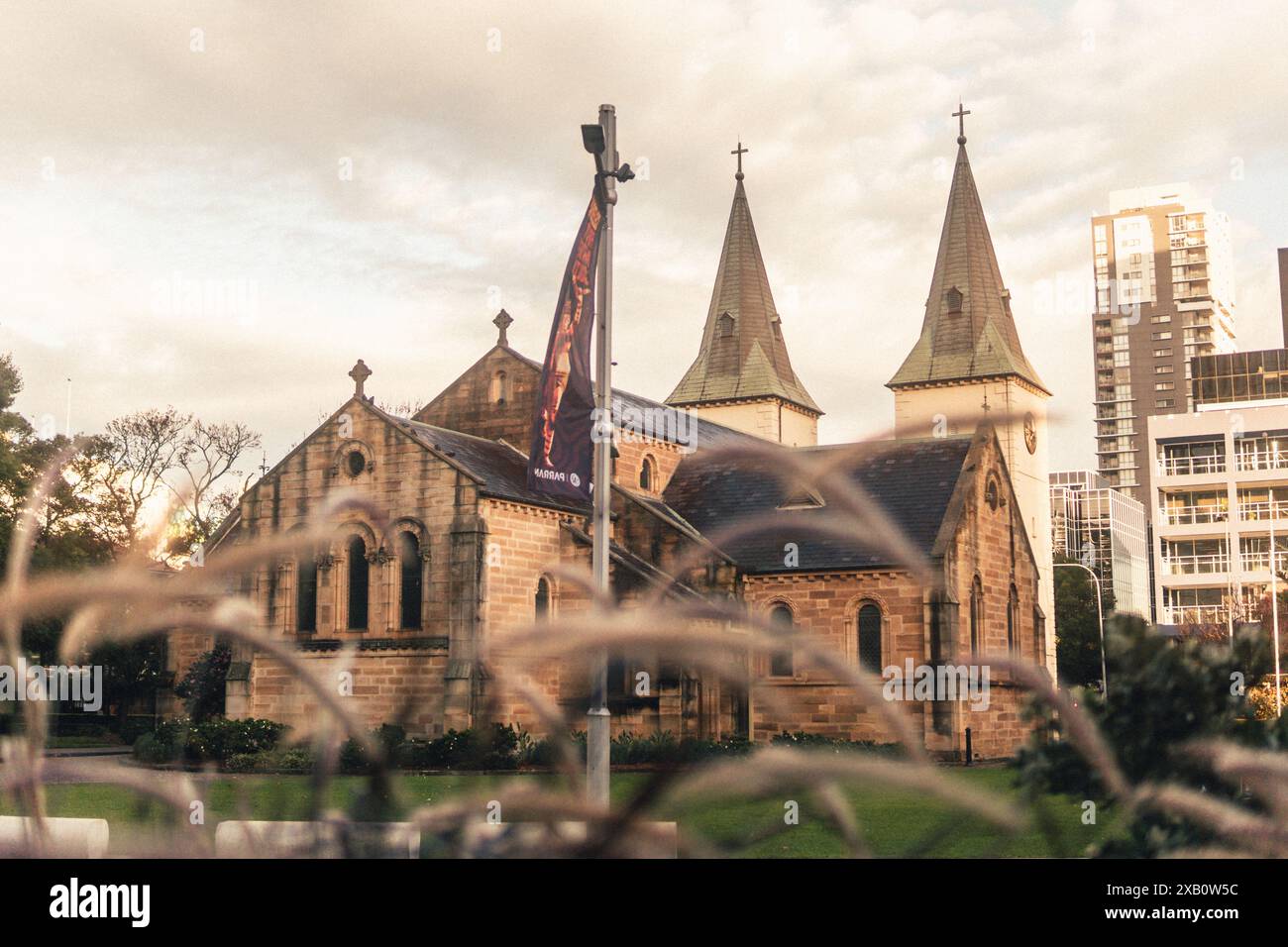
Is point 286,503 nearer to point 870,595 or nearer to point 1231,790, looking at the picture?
point 870,595

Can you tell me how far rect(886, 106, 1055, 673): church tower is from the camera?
68.6 metres

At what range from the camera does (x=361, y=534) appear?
38.2 meters

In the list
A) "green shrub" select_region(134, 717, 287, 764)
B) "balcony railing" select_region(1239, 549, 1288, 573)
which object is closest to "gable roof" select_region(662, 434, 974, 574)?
"green shrub" select_region(134, 717, 287, 764)

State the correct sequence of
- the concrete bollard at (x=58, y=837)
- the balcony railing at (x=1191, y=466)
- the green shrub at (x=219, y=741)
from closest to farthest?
the concrete bollard at (x=58, y=837)
the green shrub at (x=219, y=741)
the balcony railing at (x=1191, y=466)

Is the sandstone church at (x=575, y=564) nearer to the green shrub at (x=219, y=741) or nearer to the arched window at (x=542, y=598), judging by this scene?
the arched window at (x=542, y=598)

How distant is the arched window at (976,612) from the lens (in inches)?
1619

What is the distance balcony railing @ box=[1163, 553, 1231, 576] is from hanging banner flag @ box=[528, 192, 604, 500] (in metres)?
47.2

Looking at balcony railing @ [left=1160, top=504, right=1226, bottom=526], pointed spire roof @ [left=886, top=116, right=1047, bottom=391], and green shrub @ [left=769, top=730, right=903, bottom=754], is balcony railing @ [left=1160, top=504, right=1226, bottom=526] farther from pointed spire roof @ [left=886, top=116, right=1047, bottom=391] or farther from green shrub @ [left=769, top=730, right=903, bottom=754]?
green shrub @ [left=769, top=730, right=903, bottom=754]

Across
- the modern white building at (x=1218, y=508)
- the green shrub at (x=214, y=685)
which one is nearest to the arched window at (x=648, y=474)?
the green shrub at (x=214, y=685)

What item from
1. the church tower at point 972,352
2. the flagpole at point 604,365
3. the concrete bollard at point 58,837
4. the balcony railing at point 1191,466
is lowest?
the concrete bollard at point 58,837

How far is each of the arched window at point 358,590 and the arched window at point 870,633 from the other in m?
15.0

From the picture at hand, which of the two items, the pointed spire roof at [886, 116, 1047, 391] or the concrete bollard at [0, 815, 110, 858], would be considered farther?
the pointed spire roof at [886, 116, 1047, 391]
